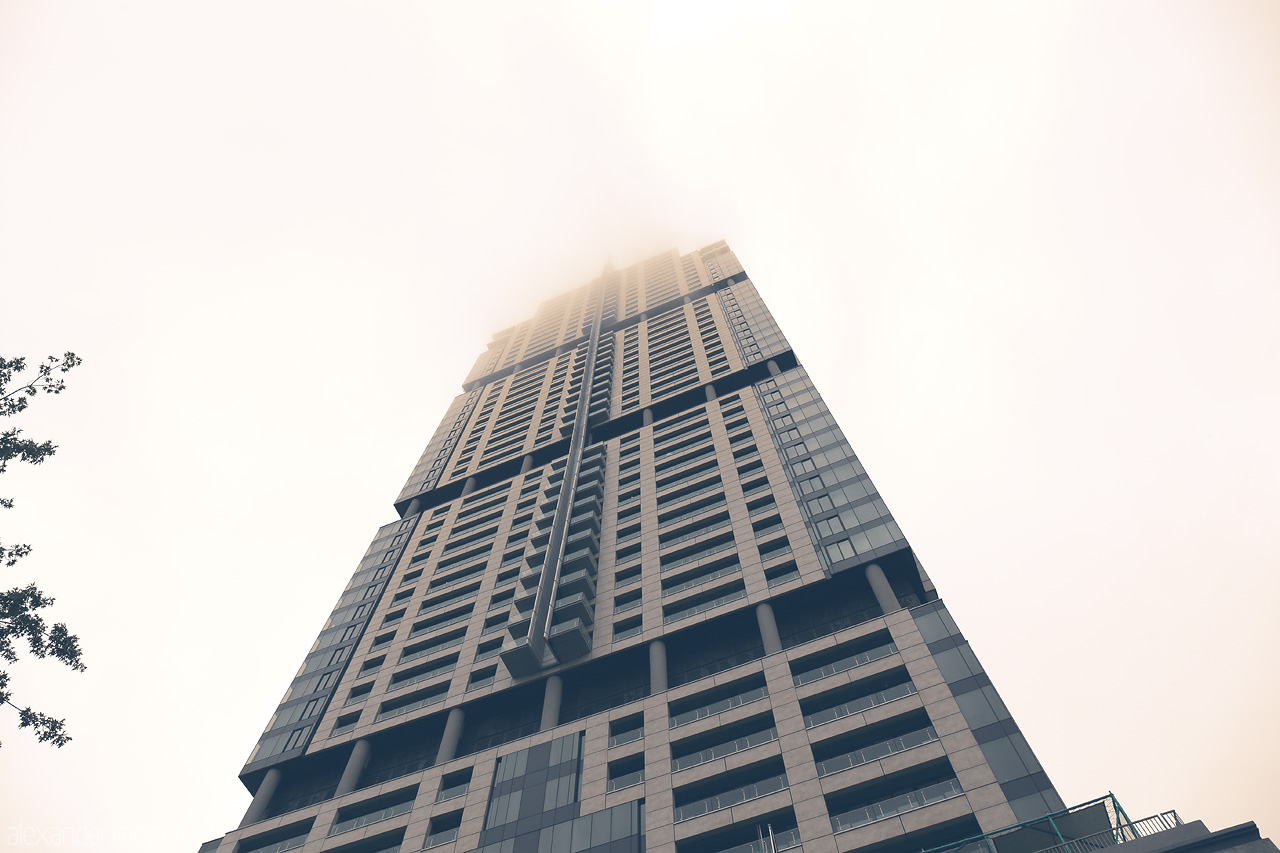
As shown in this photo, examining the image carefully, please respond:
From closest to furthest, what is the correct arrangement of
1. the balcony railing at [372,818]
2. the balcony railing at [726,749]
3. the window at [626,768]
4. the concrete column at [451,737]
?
1. the balcony railing at [726,749]
2. the window at [626,768]
3. the balcony railing at [372,818]
4. the concrete column at [451,737]

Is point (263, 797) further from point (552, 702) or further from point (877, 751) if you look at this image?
point (877, 751)

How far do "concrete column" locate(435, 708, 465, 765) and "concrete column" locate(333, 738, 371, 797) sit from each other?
4.89 metres

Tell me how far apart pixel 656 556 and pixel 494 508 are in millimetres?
26008

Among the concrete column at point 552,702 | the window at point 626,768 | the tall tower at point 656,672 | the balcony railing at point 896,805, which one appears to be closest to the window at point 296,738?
the tall tower at point 656,672

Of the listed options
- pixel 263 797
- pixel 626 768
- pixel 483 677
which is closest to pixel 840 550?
pixel 626 768

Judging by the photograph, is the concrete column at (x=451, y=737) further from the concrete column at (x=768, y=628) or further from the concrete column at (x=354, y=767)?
the concrete column at (x=768, y=628)

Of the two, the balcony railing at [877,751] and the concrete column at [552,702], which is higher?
the concrete column at [552,702]

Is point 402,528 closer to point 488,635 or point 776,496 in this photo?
point 488,635

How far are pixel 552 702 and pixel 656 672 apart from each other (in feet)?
24.6

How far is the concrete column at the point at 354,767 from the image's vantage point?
5009 centimetres

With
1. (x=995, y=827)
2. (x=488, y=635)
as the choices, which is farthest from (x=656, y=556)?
(x=995, y=827)

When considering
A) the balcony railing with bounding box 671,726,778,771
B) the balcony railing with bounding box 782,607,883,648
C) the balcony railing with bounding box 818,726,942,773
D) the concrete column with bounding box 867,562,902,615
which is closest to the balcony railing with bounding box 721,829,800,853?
the balcony railing with bounding box 818,726,942,773

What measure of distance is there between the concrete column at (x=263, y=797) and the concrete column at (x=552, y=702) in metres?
19.4

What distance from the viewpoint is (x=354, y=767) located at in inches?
2036
